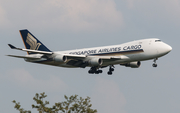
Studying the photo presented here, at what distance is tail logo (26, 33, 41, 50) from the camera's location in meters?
76.1

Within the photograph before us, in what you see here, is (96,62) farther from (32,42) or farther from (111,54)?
(32,42)

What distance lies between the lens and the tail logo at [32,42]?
250ft

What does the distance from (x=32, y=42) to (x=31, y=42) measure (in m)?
0.22

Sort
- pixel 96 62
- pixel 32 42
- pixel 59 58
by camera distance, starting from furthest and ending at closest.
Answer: pixel 32 42
pixel 96 62
pixel 59 58

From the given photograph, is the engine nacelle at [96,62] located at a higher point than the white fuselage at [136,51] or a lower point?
lower

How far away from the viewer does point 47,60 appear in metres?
72.5

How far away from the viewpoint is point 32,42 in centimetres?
7669

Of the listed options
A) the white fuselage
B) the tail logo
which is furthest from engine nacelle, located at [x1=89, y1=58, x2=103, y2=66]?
the tail logo

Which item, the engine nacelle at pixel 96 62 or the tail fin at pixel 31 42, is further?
the tail fin at pixel 31 42

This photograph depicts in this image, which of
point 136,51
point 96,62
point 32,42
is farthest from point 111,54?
point 32,42

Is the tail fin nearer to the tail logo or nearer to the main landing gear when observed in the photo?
the tail logo

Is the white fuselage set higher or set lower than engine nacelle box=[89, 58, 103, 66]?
higher

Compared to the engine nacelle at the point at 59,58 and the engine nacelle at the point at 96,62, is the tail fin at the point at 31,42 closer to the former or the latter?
the engine nacelle at the point at 59,58

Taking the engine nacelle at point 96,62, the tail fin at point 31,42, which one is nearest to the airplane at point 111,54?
the engine nacelle at point 96,62
